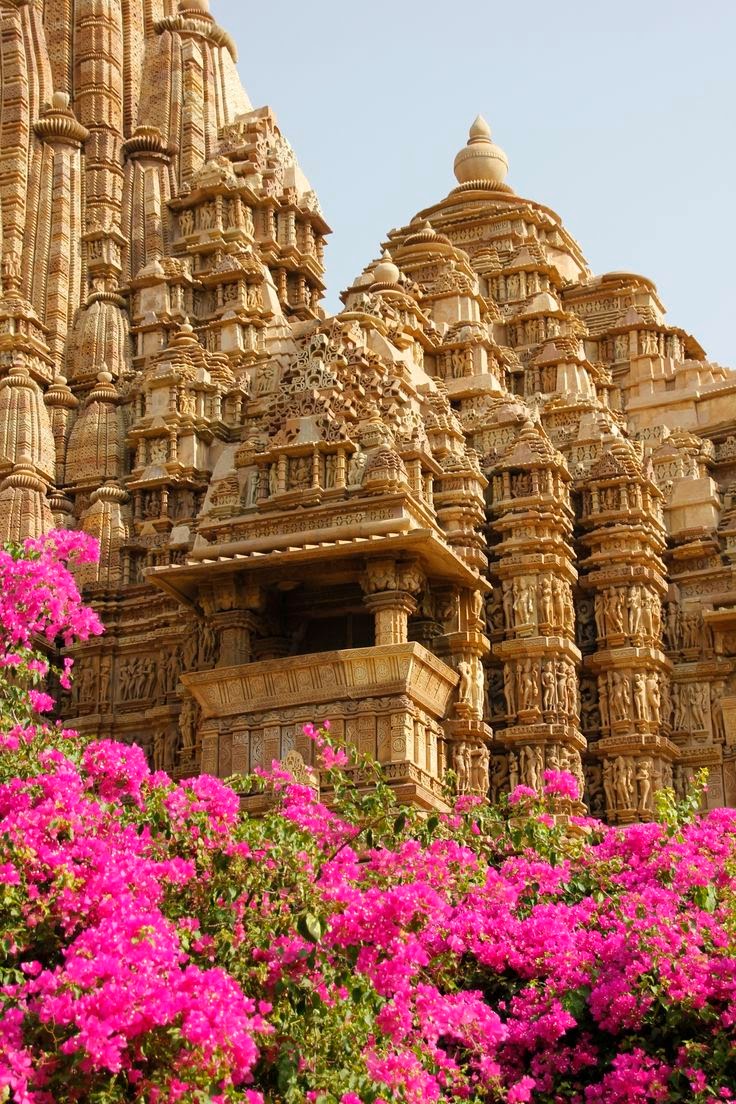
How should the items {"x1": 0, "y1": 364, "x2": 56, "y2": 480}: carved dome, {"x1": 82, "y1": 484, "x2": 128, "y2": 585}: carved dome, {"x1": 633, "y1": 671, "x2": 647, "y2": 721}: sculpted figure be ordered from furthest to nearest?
{"x1": 0, "y1": 364, "x2": 56, "y2": 480}: carved dome, {"x1": 82, "y1": 484, "x2": 128, "y2": 585}: carved dome, {"x1": 633, "y1": 671, "x2": 647, "y2": 721}: sculpted figure

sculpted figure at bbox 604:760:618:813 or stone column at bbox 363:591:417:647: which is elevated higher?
stone column at bbox 363:591:417:647

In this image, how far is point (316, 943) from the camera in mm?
13891

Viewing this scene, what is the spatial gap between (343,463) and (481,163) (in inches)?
719

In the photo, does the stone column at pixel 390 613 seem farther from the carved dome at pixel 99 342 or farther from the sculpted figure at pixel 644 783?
the carved dome at pixel 99 342

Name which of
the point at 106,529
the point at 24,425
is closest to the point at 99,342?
Answer: the point at 24,425

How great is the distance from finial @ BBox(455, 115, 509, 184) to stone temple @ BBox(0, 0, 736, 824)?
1726 millimetres

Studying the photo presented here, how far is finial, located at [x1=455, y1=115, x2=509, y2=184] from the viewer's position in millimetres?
43375

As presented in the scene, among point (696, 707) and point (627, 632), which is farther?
point (627, 632)

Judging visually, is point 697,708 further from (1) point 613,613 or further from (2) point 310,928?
(2) point 310,928

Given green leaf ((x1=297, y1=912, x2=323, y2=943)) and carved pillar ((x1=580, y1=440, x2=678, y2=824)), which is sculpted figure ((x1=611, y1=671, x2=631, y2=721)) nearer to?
carved pillar ((x1=580, y1=440, x2=678, y2=824))

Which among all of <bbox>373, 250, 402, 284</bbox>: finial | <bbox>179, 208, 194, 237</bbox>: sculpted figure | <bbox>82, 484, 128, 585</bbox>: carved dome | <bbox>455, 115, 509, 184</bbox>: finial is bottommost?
<bbox>82, 484, 128, 585</bbox>: carved dome

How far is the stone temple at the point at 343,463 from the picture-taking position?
2653cm

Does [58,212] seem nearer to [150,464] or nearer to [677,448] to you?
[150,464]

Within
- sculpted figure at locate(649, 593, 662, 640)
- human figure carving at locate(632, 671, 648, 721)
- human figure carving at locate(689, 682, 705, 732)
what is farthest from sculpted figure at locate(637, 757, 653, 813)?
sculpted figure at locate(649, 593, 662, 640)
